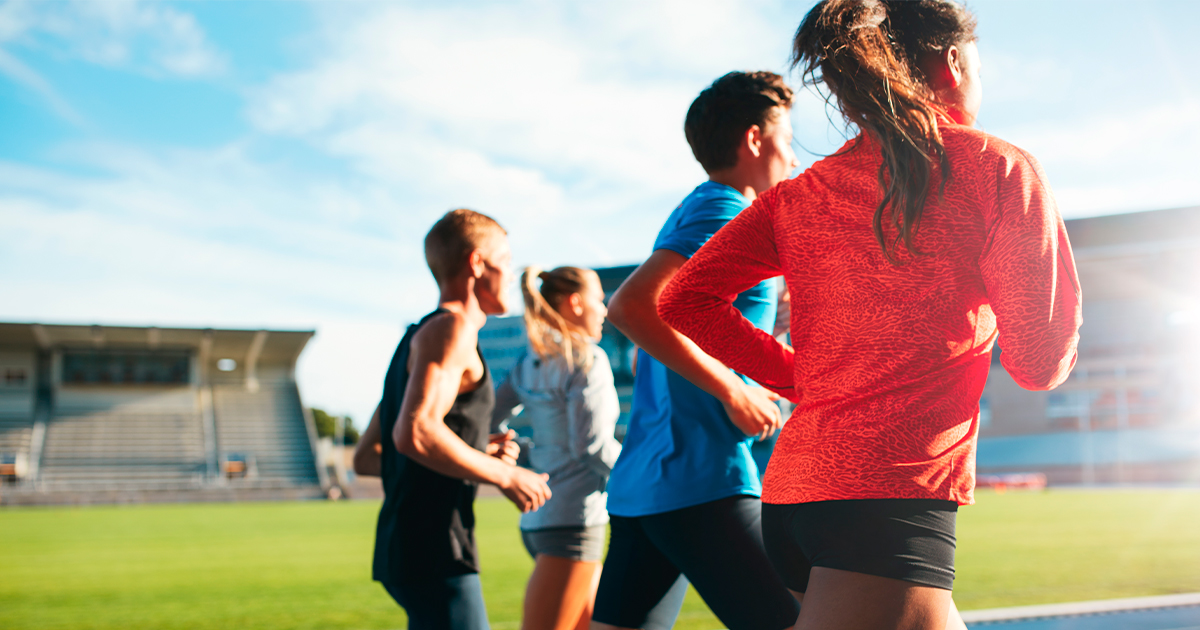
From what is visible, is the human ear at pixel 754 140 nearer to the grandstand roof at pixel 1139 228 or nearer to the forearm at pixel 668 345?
the forearm at pixel 668 345

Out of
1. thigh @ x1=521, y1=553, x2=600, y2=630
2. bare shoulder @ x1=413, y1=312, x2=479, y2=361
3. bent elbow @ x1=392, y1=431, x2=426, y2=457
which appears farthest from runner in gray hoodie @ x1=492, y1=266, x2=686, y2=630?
bent elbow @ x1=392, y1=431, x2=426, y2=457

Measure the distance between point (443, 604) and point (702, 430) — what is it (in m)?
0.71

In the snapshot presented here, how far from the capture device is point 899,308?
1189 mm

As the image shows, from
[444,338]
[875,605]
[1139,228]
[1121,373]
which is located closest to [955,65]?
[875,605]

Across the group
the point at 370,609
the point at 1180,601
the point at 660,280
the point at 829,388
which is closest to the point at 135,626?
the point at 370,609

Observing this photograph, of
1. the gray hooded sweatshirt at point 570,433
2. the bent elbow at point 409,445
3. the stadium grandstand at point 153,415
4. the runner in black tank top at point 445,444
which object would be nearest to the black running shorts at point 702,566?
the runner in black tank top at point 445,444

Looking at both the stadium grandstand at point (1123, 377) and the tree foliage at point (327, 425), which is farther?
the tree foliage at point (327, 425)

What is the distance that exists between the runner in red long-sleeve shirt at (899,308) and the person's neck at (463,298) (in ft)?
3.38

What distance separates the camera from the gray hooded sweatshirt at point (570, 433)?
2764 mm

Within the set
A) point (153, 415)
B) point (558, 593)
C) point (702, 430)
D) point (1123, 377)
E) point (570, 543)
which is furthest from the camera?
point (1123, 377)

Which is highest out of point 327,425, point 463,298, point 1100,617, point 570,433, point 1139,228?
point 1139,228

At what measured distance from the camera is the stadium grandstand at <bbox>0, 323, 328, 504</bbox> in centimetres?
3559

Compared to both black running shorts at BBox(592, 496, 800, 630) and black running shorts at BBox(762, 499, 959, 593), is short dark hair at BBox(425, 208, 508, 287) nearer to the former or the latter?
black running shorts at BBox(592, 496, 800, 630)

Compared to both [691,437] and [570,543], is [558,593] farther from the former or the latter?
[691,437]
